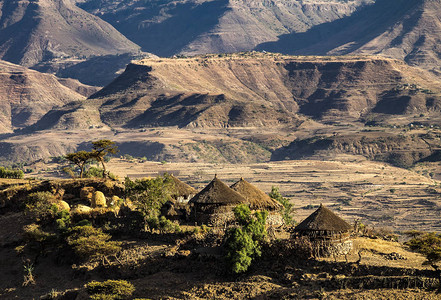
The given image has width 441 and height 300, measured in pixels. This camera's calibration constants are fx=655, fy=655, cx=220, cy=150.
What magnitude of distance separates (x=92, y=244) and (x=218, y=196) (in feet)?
31.3

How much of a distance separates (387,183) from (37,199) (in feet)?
349

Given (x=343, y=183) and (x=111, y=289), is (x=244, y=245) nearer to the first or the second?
(x=111, y=289)

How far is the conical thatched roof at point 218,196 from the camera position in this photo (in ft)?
150

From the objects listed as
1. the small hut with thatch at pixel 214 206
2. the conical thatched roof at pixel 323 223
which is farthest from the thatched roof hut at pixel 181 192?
the conical thatched roof at pixel 323 223

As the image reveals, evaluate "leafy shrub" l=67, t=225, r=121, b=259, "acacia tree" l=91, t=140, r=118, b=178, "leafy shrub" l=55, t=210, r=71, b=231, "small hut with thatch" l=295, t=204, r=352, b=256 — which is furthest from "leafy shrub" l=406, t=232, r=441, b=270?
"acacia tree" l=91, t=140, r=118, b=178

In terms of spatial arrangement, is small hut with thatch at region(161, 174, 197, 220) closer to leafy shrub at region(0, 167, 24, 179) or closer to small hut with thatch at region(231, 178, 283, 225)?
small hut with thatch at region(231, 178, 283, 225)

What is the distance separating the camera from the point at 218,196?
45938 mm

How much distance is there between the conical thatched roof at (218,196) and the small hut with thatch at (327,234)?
7760 mm

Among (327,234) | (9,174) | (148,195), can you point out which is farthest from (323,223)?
(9,174)

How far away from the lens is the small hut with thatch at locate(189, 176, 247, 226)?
45250mm

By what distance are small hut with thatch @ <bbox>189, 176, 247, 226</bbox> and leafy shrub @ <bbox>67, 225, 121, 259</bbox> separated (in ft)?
21.5

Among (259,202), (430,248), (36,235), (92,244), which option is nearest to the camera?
(430,248)

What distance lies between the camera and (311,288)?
110 ft

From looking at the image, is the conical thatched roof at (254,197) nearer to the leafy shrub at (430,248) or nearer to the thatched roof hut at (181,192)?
the thatched roof hut at (181,192)
